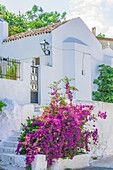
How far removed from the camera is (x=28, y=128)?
8430mm

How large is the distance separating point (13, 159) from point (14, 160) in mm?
51

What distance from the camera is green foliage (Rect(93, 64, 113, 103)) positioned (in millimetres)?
18031

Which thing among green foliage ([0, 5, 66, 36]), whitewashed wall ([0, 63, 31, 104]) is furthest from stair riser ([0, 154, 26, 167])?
green foliage ([0, 5, 66, 36])

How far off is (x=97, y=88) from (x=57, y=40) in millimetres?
4925

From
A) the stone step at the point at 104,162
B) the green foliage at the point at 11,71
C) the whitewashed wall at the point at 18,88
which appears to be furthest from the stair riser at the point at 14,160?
the green foliage at the point at 11,71

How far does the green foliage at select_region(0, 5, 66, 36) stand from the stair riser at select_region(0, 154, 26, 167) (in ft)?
66.8

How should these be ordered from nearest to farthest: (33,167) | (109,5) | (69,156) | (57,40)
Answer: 1. (33,167)
2. (69,156)
3. (109,5)
4. (57,40)

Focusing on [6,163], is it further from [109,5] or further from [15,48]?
[15,48]

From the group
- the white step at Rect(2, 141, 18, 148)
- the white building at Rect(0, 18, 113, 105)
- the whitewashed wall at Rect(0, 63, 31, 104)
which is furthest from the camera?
the white building at Rect(0, 18, 113, 105)

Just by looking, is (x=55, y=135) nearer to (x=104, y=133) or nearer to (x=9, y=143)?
(x=9, y=143)

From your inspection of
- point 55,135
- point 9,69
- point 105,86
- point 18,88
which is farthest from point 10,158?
point 105,86

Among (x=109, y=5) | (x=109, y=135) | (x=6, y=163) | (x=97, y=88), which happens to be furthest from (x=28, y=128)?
(x=97, y=88)

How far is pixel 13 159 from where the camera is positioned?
26.6ft

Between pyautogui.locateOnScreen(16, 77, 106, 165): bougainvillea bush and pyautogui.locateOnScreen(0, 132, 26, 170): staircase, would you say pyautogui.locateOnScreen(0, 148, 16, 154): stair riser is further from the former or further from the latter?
pyautogui.locateOnScreen(16, 77, 106, 165): bougainvillea bush
